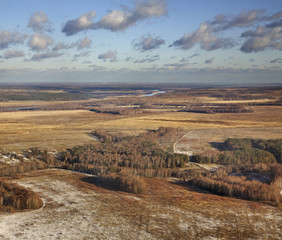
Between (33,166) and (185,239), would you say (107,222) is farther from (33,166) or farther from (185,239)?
(33,166)

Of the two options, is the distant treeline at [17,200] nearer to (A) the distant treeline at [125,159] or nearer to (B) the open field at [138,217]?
(B) the open field at [138,217]

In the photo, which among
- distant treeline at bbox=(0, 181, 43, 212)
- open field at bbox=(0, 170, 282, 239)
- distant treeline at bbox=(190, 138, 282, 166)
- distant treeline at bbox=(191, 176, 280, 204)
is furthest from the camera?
distant treeline at bbox=(190, 138, 282, 166)

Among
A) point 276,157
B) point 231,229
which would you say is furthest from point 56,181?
point 276,157

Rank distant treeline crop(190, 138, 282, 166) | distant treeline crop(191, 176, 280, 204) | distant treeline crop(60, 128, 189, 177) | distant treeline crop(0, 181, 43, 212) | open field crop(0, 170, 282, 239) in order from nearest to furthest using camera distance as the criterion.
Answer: open field crop(0, 170, 282, 239)
distant treeline crop(0, 181, 43, 212)
distant treeline crop(191, 176, 280, 204)
distant treeline crop(60, 128, 189, 177)
distant treeline crop(190, 138, 282, 166)

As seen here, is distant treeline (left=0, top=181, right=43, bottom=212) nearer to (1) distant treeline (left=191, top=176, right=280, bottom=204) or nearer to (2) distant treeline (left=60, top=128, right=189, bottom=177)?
(2) distant treeline (left=60, top=128, right=189, bottom=177)

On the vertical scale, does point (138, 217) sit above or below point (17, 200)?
below

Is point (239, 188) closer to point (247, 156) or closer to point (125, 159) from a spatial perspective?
point (247, 156)

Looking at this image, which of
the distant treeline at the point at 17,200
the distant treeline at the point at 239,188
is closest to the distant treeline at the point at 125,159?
the distant treeline at the point at 239,188

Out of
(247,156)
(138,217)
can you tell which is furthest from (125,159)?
(138,217)

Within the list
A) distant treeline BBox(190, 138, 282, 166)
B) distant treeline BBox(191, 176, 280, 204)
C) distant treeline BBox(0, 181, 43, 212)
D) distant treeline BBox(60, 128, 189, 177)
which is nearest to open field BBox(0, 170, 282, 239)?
distant treeline BBox(0, 181, 43, 212)
